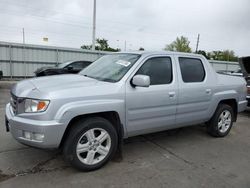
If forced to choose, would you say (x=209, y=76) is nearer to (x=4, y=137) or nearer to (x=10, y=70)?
(x=4, y=137)

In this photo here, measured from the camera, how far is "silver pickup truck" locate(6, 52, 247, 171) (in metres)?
2.97

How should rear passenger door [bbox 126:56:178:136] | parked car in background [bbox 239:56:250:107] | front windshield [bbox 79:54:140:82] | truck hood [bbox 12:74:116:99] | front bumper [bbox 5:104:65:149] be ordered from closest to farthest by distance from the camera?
front bumper [bbox 5:104:65:149] → truck hood [bbox 12:74:116:99] → rear passenger door [bbox 126:56:178:136] → front windshield [bbox 79:54:140:82] → parked car in background [bbox 239:56:250:107]

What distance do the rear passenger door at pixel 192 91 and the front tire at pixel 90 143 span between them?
1.49 meters

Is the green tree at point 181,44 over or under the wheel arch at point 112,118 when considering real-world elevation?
over

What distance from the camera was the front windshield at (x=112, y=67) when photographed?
12.1 ft

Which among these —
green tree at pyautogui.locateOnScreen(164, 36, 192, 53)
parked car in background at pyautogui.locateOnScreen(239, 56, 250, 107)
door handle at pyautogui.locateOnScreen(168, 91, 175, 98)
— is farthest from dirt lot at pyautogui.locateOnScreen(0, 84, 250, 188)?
green tree at pyautogui.locateOnScreen(164, 36, 192, 53)

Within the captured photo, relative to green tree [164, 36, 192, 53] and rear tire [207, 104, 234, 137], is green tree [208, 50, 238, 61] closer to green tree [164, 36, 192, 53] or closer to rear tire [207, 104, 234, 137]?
green tree [164, 36, 192, 53]

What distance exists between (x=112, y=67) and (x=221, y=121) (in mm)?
2861

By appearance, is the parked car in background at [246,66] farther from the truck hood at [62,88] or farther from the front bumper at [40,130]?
the front bumper at [40,130]

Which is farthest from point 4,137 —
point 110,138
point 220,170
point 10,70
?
point 10,70

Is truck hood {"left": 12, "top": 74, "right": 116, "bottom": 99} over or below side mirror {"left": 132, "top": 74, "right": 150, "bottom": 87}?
below

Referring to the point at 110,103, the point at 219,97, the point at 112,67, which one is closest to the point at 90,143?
the point at 110,103

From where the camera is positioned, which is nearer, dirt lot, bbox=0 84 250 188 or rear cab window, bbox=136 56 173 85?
dirt lot, bbox=0 84 250 188

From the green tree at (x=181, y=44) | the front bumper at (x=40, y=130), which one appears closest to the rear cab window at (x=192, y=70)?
the front bumper at (x=40, y=130)
